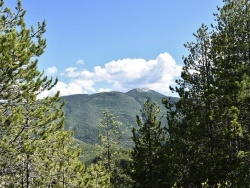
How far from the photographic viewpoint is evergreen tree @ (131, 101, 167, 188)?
84.4 feet

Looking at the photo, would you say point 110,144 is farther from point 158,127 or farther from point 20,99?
point 20,99

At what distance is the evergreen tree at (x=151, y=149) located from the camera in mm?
25719

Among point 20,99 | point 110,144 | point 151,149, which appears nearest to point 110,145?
point 110,144

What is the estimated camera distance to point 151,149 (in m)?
26.1

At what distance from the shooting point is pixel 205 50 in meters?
23.4

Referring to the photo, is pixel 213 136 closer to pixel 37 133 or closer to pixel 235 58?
pixel 235 58

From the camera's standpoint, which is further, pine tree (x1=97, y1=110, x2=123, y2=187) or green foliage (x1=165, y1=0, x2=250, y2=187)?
pine tree (x1=97, y1=110, x2=123, y2=187)

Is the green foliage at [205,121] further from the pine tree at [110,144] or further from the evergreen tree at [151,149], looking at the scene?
the pine tree at [110,144]

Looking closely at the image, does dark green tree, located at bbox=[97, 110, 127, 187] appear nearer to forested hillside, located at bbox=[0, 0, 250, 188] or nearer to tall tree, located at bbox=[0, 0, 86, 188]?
forested hillside, located at bbox=[0, 0, 250, 188]

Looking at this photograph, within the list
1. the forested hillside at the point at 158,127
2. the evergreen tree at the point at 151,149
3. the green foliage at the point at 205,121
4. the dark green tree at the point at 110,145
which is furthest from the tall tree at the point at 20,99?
the dark green tree at the point at 110,145

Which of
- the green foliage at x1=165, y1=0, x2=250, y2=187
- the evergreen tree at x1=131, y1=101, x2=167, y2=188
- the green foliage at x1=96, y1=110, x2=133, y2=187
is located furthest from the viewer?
the green foliage at x1=96, y1=110, x2=133, y2=187

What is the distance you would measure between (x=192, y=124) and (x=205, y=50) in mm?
6515

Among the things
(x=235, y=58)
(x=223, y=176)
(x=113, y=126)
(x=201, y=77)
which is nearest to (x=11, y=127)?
(x=235, y=58)

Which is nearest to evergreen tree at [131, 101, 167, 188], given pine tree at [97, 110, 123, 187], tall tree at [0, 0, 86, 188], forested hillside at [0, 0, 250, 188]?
forested hillside at [0, 0, 250, 188]
